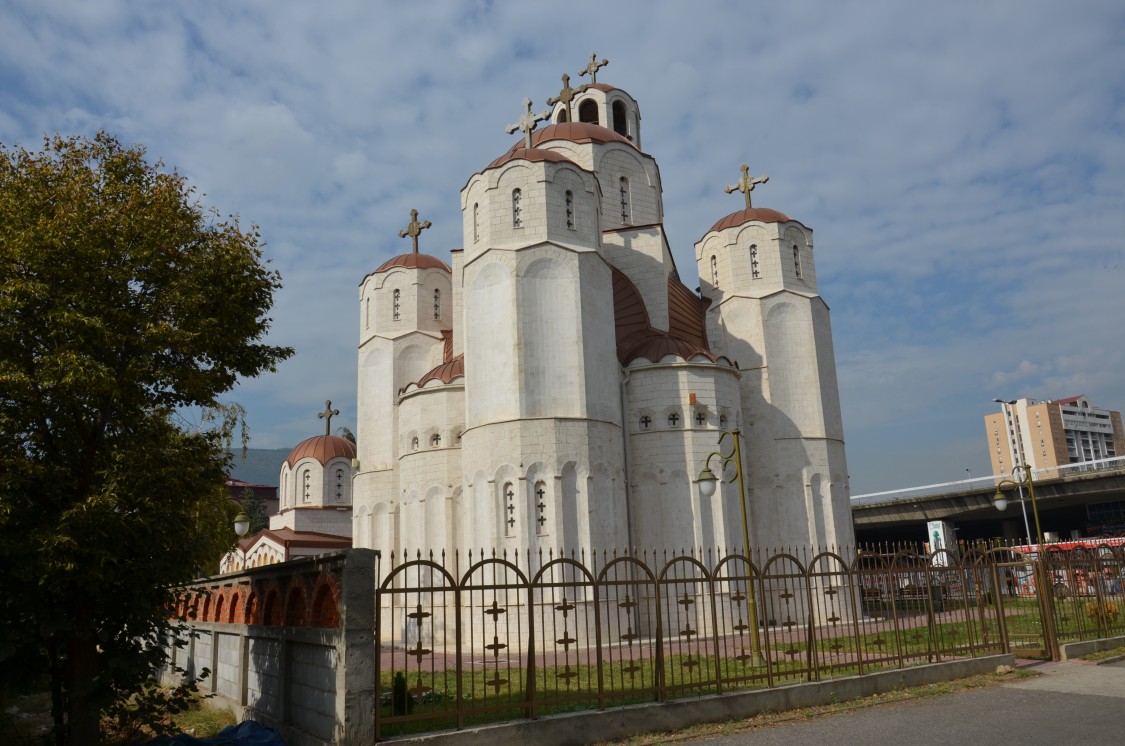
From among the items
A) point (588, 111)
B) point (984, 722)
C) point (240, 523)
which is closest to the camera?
point (984, 722)

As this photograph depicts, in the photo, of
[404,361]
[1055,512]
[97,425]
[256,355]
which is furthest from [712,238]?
[1055,512]

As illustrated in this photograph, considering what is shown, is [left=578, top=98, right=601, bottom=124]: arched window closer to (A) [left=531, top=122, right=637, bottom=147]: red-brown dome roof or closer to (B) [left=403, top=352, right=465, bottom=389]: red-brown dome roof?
(A) [left=531, top=122, right=637, bottom=147]: red-brown dome roof

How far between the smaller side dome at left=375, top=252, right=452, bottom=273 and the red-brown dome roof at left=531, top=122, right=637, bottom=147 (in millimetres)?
6255

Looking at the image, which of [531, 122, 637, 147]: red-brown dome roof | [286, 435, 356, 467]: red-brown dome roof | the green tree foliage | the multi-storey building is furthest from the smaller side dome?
the multi-storey building

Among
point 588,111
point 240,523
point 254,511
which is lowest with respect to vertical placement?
point 240,523

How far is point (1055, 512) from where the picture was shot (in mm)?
74750

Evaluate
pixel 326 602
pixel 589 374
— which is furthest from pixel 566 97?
pixel 326 602

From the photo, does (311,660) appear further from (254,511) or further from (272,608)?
(254,511)

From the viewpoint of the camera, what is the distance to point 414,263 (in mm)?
34844

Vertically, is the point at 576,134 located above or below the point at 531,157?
above

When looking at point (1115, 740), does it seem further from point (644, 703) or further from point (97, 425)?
point (97, 425)

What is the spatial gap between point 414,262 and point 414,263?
0.13 feet

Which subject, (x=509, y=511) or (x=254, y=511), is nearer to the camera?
(x=509, y=511)

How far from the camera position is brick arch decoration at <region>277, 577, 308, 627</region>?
11.1 metres
